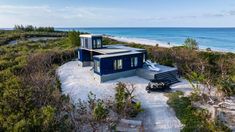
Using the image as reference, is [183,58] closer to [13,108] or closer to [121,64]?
[121,64]

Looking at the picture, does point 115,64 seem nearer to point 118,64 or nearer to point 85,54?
point 118,64

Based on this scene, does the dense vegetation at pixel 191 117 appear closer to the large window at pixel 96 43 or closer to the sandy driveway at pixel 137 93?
the sandy driveway at pixel 137 93

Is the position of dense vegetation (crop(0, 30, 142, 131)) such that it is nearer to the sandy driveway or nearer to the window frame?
the sandy driveway

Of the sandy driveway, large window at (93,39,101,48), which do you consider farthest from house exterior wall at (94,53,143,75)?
large window at (93,39,101,48)

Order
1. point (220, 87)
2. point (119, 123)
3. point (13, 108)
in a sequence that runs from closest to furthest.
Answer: point (13, 108)
point (119, 123)
point (220, 87)

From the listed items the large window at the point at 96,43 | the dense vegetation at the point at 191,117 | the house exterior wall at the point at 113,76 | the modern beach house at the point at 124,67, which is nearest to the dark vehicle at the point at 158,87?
the dense vegetation at the point at 191,117

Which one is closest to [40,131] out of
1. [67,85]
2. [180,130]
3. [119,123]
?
[119,123]

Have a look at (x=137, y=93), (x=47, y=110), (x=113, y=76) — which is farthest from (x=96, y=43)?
(x=47, y=110)
